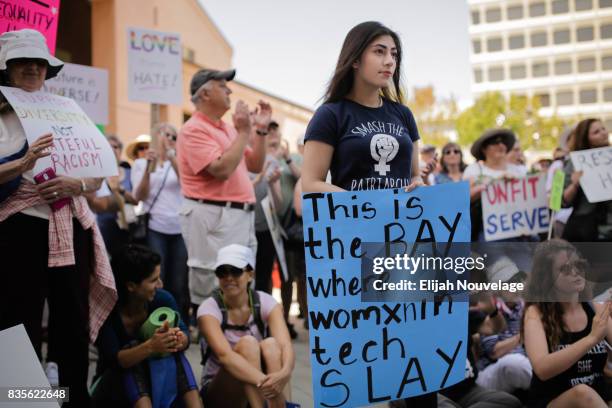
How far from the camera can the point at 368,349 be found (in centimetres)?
269

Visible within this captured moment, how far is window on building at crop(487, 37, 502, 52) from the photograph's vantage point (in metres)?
62.9

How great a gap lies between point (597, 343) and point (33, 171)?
2811 millimetres

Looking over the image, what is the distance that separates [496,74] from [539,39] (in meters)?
4.73

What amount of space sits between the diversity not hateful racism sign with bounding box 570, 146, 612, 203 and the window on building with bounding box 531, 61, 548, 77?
59306mm

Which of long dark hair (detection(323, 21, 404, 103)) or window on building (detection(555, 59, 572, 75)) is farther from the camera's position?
window on building (detection(555, 59, 572, 75))

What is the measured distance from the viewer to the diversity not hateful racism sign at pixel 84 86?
5.21 metres

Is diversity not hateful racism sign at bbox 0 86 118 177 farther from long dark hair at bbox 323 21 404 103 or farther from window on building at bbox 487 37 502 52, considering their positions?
window on building at bbox 487 37 502 52

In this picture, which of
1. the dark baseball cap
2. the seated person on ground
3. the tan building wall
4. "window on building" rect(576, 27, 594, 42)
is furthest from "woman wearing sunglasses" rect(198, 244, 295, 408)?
"window on building" rect(576, 27, 594, 42)

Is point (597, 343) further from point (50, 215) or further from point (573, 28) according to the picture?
point (573, 28)

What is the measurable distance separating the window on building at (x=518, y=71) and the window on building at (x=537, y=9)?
4637 millimetres

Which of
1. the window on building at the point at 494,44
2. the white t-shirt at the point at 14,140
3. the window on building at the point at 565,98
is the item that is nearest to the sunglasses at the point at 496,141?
the white t-shirt at the point at 14,140

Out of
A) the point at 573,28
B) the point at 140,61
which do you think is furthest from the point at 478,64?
the point at 140,61

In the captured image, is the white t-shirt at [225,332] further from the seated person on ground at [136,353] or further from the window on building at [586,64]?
the window on building at [586,64]

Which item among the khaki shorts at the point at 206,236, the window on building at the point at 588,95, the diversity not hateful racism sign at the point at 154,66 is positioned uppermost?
the window on building at the point at 588,95
